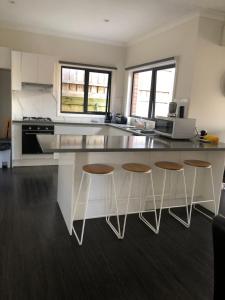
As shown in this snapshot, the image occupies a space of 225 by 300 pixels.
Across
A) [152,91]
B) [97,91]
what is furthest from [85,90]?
[152,91]

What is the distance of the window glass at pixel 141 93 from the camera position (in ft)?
17.5

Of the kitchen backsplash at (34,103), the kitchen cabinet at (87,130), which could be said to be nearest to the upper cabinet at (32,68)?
the kitchen backsplash at (34,103)

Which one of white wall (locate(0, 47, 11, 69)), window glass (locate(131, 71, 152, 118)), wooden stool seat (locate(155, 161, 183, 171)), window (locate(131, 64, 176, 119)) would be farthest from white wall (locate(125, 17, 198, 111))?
white wall (locate(0, 47, 11, 69))

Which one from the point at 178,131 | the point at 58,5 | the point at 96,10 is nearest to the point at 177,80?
the point at 178,131

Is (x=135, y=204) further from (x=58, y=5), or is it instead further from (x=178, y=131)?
(x=58, y=5)

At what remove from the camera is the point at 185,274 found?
2113 mm

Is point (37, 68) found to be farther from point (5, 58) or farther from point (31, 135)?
point (31, 135)

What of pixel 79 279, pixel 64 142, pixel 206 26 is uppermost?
pixel 206 26

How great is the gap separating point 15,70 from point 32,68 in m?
0.31

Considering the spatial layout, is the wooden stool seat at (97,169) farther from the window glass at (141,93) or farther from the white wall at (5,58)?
the white wall at (5,58)

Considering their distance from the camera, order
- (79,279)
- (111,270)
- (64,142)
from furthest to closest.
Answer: (64,142) → (111,270) → (79,279)

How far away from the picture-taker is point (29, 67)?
15.8ft

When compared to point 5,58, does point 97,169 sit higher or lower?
lower

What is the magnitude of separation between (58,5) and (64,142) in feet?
7.71
